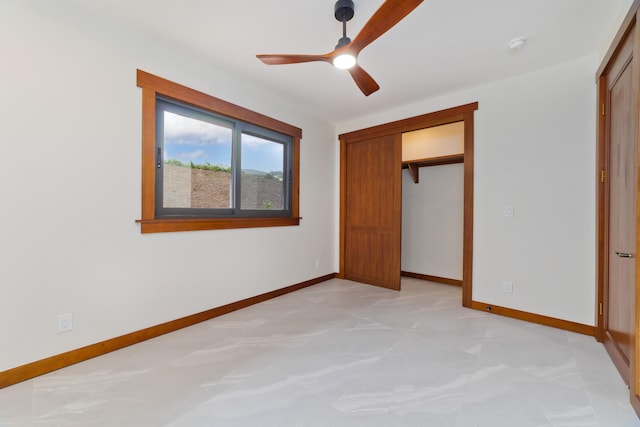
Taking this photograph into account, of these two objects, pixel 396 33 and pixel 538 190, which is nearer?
pixel 396 33

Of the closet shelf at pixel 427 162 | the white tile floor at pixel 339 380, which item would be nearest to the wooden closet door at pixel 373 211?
the closet shelf at pixel 427 162

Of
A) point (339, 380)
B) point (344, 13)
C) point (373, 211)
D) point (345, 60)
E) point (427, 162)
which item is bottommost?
point (339, 380)

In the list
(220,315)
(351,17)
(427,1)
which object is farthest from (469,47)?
(220,315)

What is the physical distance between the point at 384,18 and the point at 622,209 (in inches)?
80.2

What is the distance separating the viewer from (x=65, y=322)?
187cm

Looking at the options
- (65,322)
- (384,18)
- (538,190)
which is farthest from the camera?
(538,190)

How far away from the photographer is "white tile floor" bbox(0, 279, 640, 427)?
144 centimetres

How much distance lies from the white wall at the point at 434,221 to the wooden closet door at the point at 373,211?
0.81m

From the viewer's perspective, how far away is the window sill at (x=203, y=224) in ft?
7.51

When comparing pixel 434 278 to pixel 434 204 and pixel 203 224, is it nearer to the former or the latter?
pixel 434 204

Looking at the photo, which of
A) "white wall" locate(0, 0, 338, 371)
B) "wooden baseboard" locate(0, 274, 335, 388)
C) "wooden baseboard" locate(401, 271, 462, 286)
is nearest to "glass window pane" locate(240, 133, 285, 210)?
"white wall" locate(0, 0, 338, 371)

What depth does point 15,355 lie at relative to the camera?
168 cm

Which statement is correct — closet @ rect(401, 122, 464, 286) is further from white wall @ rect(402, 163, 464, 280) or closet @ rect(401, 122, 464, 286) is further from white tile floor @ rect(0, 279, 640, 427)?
white tile floor @ rect(0, 279, 640, 427)

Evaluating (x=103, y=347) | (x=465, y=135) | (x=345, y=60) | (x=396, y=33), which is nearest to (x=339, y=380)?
(x=103, y=347)
